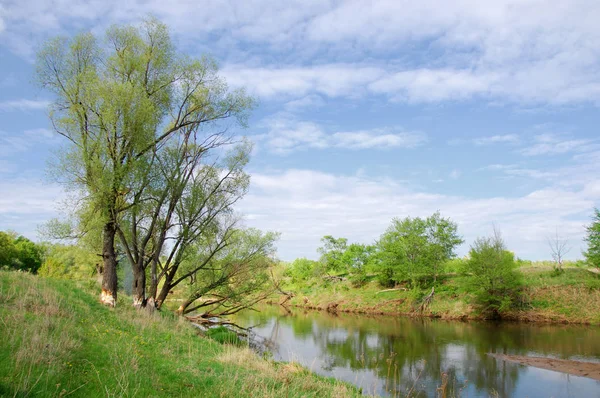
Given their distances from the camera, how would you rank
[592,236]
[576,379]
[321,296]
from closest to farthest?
[576,379], [592,236], [321,296]

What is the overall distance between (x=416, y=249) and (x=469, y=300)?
9.71 metres

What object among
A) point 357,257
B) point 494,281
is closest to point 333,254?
point 357,257

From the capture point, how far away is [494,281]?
38125 mm

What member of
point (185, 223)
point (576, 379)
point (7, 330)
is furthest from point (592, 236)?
point (7, 330)

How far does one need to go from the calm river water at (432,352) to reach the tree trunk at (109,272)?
761cm

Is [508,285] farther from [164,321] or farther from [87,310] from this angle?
[87,310]

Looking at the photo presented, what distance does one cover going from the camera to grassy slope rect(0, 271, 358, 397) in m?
5.70

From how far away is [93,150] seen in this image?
603 inches

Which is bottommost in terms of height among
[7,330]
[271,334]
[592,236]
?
[271,334]

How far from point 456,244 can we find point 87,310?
49106mm

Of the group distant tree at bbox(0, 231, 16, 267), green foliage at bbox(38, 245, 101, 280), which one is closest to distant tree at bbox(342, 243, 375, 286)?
green foliage at bbox(38, 245, 101, 280)

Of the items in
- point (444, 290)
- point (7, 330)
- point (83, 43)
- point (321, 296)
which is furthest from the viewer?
point (321, 296)

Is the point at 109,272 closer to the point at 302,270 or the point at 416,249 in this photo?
the point at 416,249

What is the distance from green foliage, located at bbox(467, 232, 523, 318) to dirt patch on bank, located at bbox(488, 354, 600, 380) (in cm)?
1664
